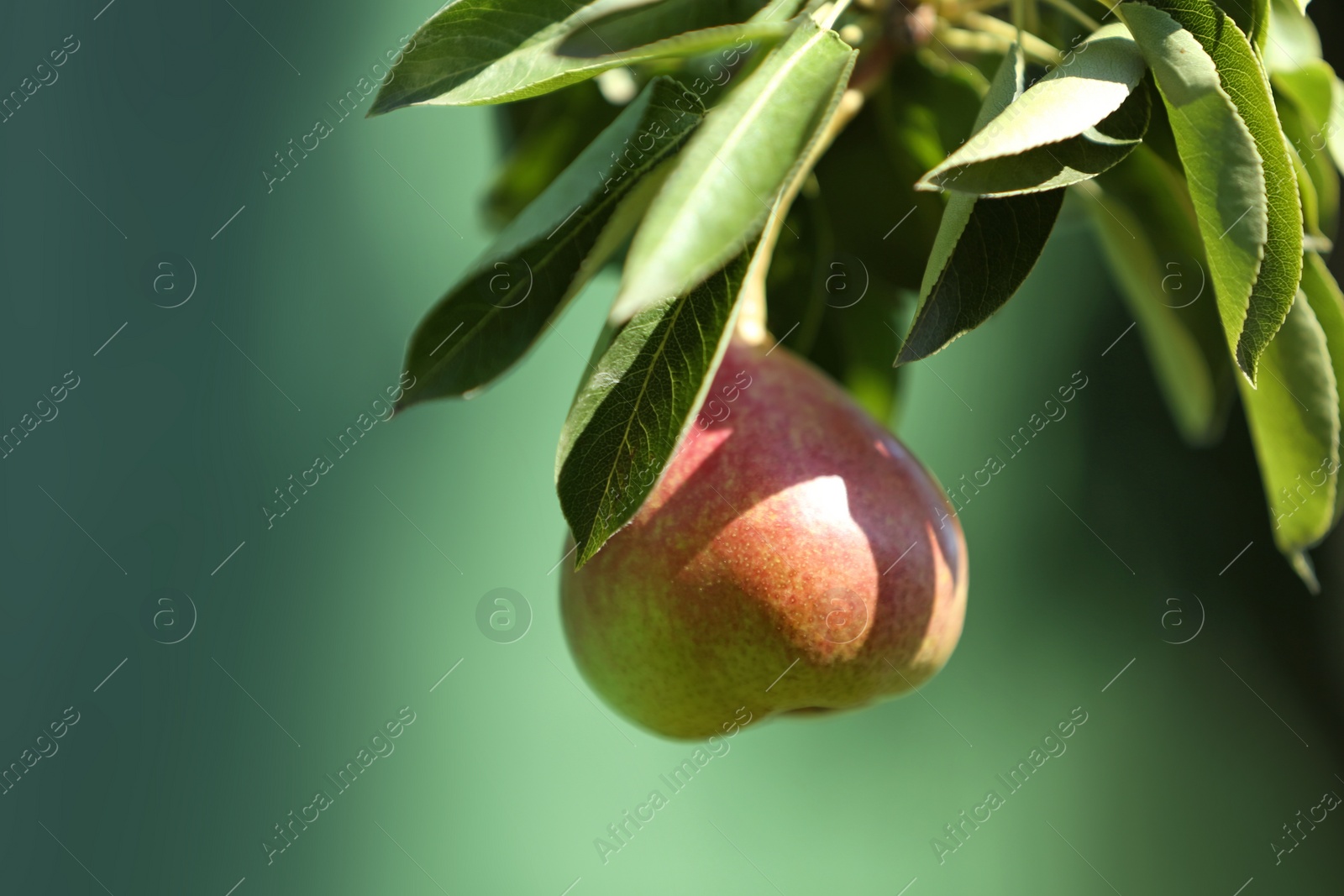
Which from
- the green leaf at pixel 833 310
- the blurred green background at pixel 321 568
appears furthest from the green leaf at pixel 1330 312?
the blurred green background at pixel 321 568

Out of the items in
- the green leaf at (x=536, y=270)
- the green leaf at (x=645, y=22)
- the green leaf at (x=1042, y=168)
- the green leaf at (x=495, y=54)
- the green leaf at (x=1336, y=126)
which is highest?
the green leaf at (x=495, y=54)

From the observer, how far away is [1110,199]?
657 millimetres

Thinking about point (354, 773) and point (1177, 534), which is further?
point (1177, 534)

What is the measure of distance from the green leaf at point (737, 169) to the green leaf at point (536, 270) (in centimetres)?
9

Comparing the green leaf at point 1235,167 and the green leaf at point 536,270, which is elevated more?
the green leaf at point 536,270

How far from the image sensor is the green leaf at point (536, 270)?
48cm

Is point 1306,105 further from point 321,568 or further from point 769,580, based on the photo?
point 321,568

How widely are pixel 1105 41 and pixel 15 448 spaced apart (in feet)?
2.94

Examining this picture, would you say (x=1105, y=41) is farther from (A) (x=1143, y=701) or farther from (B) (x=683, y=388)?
(A) (x=1143, y=701)

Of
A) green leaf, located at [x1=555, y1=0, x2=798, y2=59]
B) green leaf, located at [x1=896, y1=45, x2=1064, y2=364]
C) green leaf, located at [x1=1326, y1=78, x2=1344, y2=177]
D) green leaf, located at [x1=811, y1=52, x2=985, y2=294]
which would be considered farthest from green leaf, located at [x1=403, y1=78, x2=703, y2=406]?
green leaf, located at [x1=1326, y1=78, x2=1344, y2=177]

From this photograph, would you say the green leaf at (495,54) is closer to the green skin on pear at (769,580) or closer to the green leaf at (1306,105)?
the green skin on pear at (769,580)

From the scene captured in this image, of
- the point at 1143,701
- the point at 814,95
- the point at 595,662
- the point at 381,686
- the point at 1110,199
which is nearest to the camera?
the point at 814,95

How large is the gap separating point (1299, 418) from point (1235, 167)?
0.20 metres

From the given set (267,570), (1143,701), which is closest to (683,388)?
(267,570)
